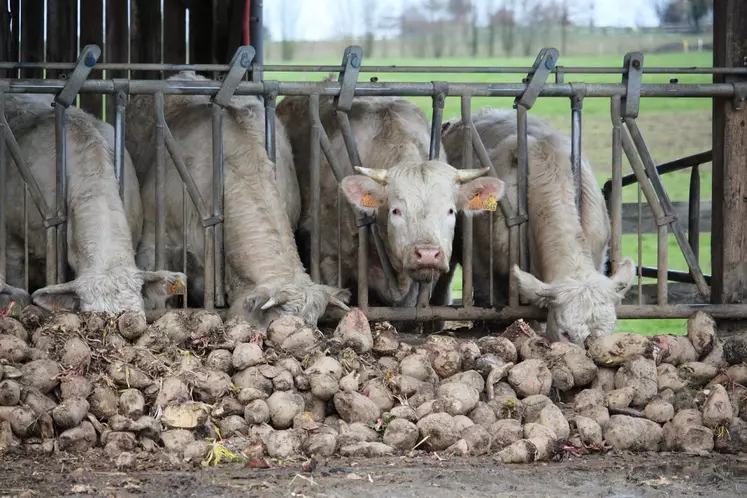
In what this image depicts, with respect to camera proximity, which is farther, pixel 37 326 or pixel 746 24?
pixel 746 24

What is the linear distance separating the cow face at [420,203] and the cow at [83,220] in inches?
47.8

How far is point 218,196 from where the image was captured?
6.93 m

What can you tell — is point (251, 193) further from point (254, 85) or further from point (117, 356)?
point (117, 356)

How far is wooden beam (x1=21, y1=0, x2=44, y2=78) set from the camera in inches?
422

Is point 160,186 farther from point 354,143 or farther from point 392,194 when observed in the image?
point 392,194

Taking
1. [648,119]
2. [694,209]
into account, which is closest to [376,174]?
[694,209]

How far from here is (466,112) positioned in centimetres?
707

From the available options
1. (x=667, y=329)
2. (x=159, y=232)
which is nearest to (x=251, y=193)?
(x=159, y=232)

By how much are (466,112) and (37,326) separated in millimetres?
2836

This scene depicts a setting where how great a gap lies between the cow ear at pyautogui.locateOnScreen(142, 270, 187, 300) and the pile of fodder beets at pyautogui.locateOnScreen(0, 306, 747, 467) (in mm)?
479

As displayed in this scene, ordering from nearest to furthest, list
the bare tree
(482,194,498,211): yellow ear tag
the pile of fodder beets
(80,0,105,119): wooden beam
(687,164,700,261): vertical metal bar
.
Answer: the pile of fodder beets
(482,194,498,211): yellow ear tag
(687,164,700,261): vertical metal bar
(80,0,105,119): wooden beam
the bare tree

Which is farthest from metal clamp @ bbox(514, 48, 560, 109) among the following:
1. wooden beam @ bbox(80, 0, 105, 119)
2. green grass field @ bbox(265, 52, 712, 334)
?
green grass field @ bbox(265, 52, 712, 334)

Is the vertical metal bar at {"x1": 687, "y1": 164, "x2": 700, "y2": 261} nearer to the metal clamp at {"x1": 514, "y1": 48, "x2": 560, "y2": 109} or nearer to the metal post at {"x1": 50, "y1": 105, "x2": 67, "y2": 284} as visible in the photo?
the metal clamp at {"x1": 514, "y1": 48, "x2": 560, "y2": 109}

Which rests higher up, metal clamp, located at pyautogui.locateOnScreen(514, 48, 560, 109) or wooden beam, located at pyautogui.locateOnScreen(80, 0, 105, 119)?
wooden beam, located at pyautogui.locateOnScreen(80, 0, 105, 119)
